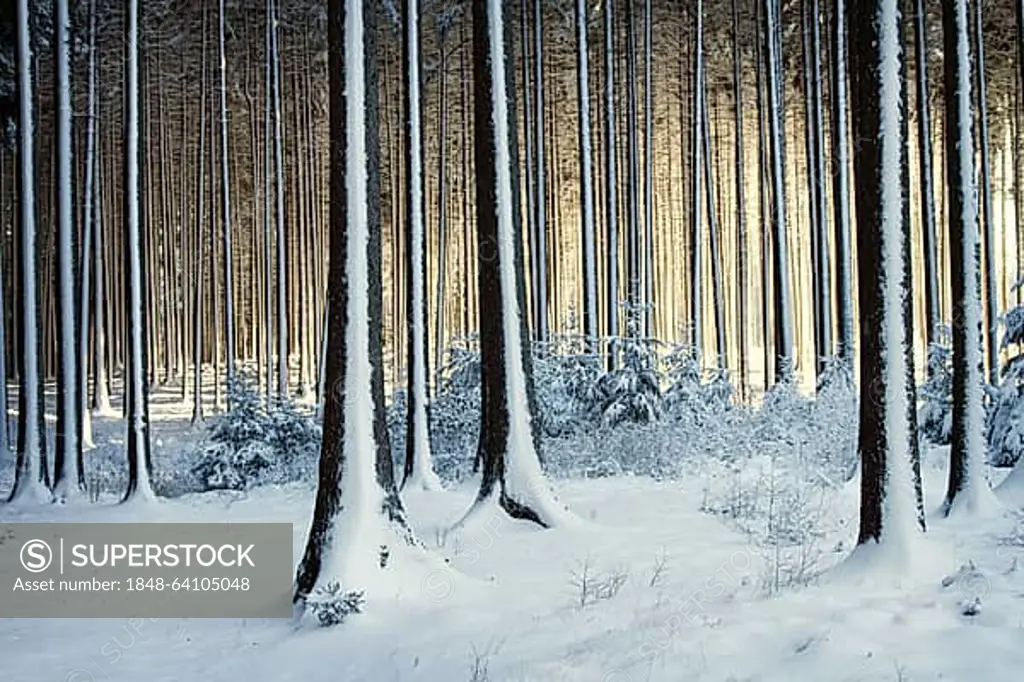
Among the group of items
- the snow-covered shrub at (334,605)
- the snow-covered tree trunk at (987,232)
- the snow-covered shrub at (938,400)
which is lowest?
the snow-covered shrub at (334,605)

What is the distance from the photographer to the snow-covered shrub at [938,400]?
499 inches

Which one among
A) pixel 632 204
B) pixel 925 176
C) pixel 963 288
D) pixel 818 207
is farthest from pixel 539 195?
pixel 963 288

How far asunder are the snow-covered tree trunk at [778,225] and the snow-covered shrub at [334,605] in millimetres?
9081

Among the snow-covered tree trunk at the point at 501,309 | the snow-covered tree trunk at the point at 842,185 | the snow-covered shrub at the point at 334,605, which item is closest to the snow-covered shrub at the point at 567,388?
the snow-covered tree trunk at the point at 842,185

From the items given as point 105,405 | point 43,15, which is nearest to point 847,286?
point 43,15

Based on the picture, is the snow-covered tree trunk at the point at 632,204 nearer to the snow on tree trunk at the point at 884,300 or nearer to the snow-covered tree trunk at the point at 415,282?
the snow-covered tree trunk at the point at 415,282

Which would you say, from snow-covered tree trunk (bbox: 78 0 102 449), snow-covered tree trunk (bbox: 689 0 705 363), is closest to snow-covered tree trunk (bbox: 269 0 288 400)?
snow-covered tree trunk (bbox: 78 0 102 449)

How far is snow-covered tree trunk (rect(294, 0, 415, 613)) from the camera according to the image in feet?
21.0

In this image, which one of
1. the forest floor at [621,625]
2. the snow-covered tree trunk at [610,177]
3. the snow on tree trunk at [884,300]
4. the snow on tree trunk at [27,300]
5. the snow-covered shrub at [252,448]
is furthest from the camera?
the snow-covered tree trunk at [610,177]

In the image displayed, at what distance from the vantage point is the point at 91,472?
1454 centimetres

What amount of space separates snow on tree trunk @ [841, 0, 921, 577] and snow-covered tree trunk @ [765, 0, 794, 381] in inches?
301

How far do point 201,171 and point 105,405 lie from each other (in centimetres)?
640

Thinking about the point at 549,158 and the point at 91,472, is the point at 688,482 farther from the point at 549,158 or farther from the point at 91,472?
the point at 549,158

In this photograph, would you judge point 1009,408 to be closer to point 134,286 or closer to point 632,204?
point 632,204
